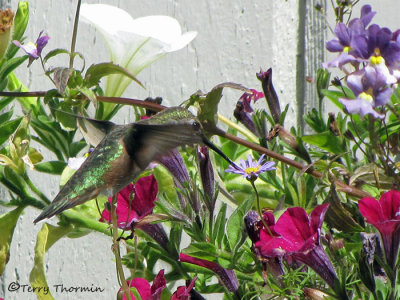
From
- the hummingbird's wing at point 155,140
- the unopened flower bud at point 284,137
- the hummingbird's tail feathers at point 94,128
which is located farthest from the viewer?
the unopened flower bud at point 284,137

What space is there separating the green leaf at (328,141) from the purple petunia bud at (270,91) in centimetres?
4

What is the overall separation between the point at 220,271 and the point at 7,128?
0.25 meters

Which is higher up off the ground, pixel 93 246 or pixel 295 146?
pixel 295 146

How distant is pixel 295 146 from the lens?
0.68m

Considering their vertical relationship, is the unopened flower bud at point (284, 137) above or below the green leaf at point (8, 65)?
below

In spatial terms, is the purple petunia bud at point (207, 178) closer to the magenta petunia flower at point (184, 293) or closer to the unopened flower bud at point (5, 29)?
the magenta petunia flower at point (184, 293)

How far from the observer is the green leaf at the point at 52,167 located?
2.36 feet

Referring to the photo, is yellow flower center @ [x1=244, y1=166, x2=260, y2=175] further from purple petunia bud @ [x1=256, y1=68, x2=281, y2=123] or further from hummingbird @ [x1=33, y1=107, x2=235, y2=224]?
purple petunia bud @ [x1=256, y1=68, x2=281, y2=123]

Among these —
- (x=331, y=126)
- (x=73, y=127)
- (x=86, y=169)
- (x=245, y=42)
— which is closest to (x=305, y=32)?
(x=245, y=42)

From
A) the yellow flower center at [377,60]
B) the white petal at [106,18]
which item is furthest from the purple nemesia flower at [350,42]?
the white petal at [106,18]

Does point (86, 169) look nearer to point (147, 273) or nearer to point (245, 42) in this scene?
point (147, 273)

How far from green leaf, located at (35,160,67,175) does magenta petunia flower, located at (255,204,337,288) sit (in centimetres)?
27

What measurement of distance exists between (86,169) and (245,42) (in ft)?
2.09

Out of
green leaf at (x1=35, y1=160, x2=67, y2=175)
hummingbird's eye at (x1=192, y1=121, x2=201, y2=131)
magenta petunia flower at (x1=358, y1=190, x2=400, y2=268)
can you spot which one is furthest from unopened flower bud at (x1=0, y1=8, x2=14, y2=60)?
magenta petunia flower at (x1=358, y1=190, x2=400, y2=268)
